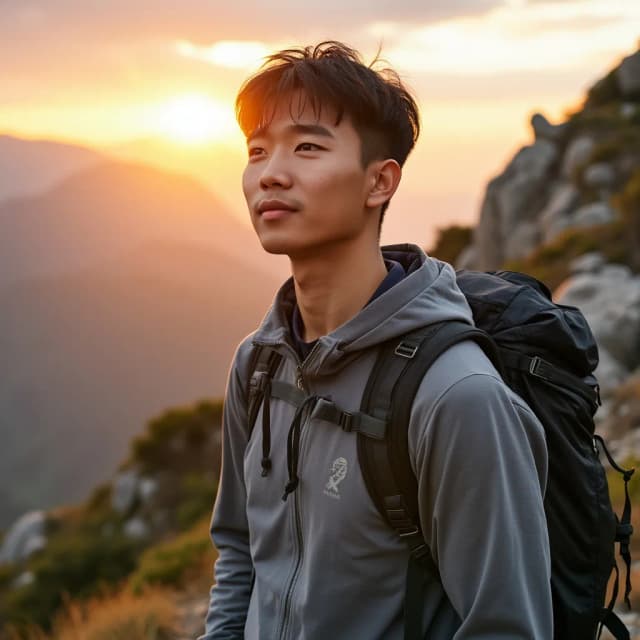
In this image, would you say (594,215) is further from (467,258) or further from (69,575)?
(69,575)

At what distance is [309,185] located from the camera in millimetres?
2064

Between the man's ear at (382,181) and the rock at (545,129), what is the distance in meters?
27.2

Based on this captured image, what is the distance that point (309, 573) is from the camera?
6.43ft

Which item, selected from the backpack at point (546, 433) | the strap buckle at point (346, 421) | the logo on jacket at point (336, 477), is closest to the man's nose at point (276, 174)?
the backpack at point (546, 433)

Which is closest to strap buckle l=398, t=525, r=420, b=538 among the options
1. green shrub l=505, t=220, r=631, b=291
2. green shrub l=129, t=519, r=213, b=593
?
green shrub l=129, t=519, r=213, b=593

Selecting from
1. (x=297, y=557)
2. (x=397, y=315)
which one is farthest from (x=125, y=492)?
(x=397, y=315)

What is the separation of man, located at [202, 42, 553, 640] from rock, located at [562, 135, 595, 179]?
24.2 metres

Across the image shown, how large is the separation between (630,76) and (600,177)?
9859mm

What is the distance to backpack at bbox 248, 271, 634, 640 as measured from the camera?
6.01 ft

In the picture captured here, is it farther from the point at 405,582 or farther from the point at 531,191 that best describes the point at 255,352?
the point at 531,191

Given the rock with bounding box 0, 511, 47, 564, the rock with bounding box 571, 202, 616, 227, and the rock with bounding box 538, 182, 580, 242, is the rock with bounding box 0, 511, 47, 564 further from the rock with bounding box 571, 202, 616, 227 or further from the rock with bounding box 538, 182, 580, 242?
the rock with bounding box 571, 202, 616, 227

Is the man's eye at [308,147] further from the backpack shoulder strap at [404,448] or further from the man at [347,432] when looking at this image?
the backpack shoulder strap at [404,448]

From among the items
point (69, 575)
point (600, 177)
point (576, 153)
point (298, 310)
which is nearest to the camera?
point (298, 310)

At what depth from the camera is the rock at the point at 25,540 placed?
32.6m
